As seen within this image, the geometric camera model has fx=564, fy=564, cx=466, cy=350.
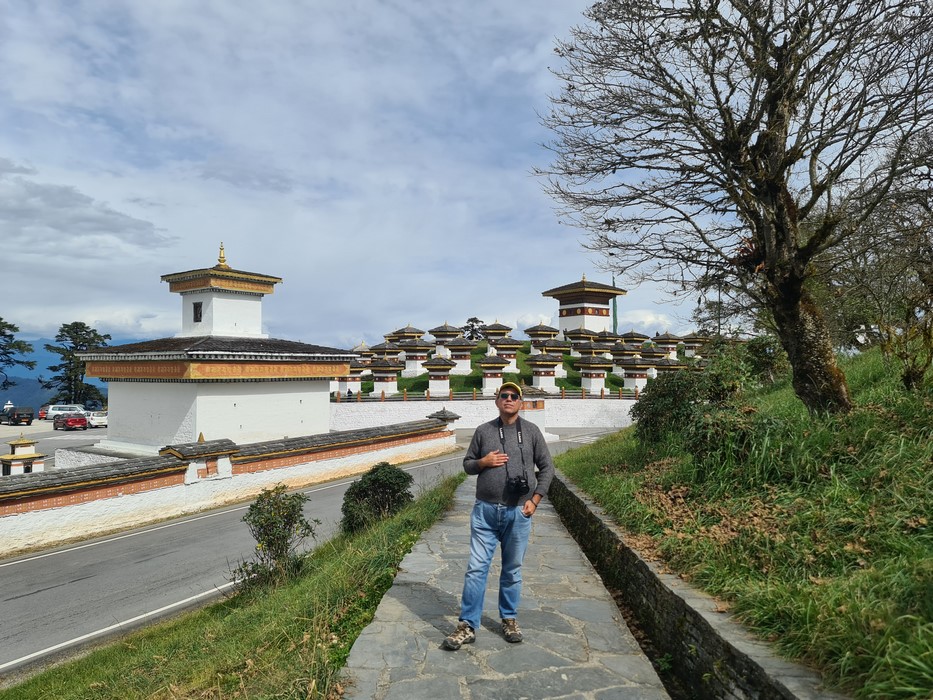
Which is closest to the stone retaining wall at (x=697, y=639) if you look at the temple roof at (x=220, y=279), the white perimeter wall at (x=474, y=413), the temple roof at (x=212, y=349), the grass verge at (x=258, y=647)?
the grass verge at (x=258, y=647)

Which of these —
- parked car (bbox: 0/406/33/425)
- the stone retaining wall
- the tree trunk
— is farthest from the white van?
the tree trunk

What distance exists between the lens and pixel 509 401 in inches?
159

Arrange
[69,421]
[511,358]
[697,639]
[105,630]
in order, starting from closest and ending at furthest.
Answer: [697,639] < [105,630] < [69,421] < [511,358]

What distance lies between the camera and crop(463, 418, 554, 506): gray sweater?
3967mm

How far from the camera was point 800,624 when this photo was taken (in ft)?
10.7

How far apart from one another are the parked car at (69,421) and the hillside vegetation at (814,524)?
34541 millimetres

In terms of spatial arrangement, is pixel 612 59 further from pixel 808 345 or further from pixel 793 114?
pixel 808 345

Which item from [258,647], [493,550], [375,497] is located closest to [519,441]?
[493,550]

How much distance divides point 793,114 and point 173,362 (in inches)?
718

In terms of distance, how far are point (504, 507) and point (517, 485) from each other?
190 millimetres

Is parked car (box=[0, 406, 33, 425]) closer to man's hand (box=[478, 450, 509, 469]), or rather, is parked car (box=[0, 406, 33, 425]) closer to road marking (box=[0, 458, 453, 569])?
road marking (box=[0, 458, 453, 569])

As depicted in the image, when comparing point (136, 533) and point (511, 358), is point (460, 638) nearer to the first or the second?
point (136, 533)

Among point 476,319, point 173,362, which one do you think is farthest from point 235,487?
point 476,319

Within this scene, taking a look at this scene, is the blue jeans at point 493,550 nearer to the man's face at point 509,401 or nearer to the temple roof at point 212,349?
the man's face at point 509,401
